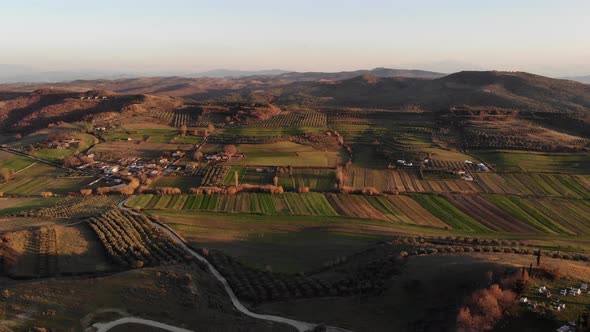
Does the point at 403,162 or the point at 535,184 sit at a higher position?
the point at 403,162

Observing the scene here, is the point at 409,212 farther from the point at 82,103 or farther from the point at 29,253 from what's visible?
the point at 82,103

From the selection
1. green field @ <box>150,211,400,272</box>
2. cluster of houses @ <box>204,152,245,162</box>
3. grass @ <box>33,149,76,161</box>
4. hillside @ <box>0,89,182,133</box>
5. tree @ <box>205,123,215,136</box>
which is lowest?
green field @ <box>150,211,400,272</box>

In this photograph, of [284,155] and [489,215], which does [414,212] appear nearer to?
[489,215]

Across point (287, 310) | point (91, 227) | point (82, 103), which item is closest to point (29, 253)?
point (91, 227)

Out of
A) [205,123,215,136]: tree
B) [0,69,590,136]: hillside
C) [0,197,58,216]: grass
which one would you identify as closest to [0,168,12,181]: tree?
[0,197,58,216]: grass

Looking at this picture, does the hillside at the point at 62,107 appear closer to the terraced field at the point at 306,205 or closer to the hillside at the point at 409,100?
the hillside at the point at 409,100

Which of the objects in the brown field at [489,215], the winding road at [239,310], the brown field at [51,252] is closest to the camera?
the winding road at [239,310]

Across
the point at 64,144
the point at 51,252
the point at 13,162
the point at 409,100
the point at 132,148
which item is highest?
the point at 409,100

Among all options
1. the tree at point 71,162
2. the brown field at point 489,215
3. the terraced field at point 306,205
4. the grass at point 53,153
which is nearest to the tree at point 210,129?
the grass at point 53,153

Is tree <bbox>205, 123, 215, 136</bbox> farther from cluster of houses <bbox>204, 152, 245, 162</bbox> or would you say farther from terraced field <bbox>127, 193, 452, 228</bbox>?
terraced field <bbox>127, 193, 452, 228</bbox>

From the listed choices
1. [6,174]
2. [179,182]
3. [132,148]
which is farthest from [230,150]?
[6,174]
